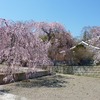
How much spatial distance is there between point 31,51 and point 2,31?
1.90 meters

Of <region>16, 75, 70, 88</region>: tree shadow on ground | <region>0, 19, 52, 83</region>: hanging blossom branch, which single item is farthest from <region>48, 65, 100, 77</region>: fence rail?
<region>0, 19, 52, 83</region>: hanging blossom branch

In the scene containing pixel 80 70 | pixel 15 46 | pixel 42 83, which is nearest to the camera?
pixel 15 46

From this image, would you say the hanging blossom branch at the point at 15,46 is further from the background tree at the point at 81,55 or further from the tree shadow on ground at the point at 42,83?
the background tree at the point at 81,55

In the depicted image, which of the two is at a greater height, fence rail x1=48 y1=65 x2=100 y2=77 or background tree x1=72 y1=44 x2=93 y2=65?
background tree x1=72 y1=44 x2=93 y2=65

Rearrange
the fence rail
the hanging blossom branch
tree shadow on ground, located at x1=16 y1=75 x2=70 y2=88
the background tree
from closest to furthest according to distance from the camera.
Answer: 1. the hanging blossom branch
2. tree shadow on ground, located at x1=16 y1=75 x2=70 y2=88
3. the fence rail
4. the background tree

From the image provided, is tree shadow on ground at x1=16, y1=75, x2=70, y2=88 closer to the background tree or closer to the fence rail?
the fence rail

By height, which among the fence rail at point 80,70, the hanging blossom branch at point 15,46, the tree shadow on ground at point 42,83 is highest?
the hanging blossom branch at point 15,46

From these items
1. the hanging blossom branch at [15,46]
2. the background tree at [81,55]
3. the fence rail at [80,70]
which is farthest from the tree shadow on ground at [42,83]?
the background tree at [81,55]

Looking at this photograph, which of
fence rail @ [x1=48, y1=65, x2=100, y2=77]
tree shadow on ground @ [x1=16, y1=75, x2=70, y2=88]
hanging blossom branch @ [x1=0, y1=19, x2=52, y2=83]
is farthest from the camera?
fence rail @ [x1=48, y1=65, x2=100, y2=77]

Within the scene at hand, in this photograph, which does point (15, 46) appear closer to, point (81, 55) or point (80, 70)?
point (80, 70)

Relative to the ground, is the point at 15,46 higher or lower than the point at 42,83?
higher

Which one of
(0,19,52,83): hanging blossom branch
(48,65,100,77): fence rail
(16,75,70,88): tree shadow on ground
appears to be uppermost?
(0,19,52,83): hanging blossom branch

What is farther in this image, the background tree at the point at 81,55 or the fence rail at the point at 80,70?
the background tree at the point at 81,55

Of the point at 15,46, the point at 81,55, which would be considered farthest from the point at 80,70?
the point at 15,46
